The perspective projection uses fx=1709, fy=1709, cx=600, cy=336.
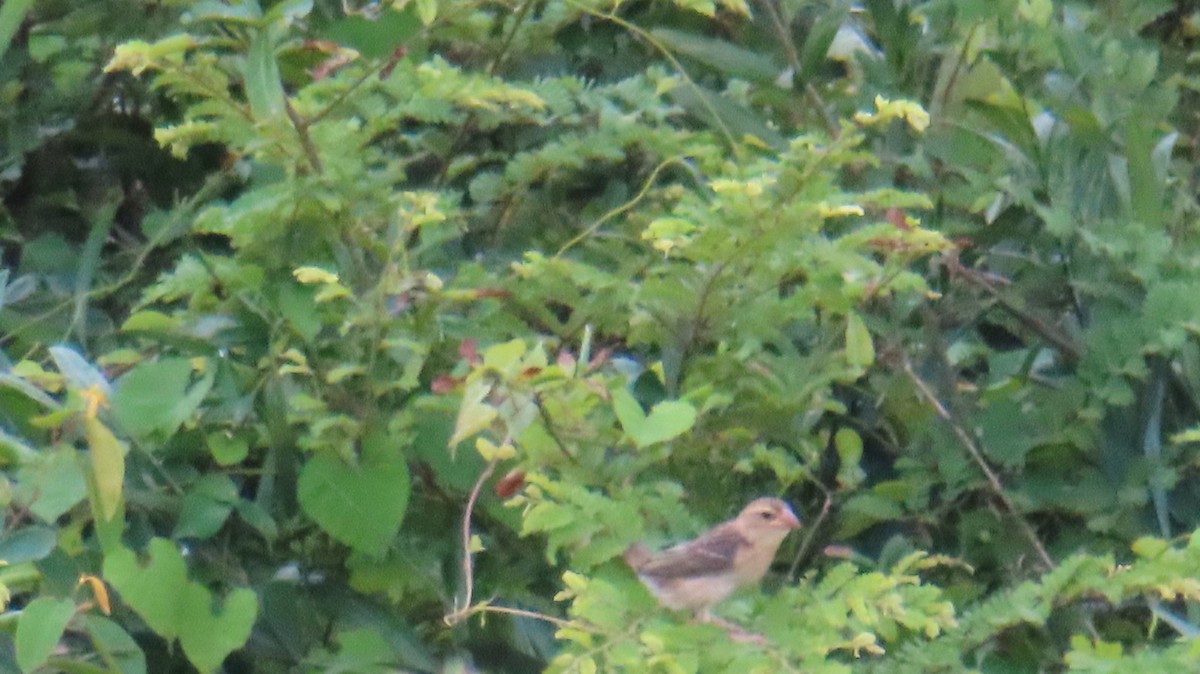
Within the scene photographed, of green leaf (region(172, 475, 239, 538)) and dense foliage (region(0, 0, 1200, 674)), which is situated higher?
dense foliage (region(0, 0, 1200, 674))

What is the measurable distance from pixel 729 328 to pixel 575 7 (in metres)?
0.69

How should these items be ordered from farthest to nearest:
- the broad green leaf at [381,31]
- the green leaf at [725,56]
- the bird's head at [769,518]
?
1. the green leaf at [725,56]
2. the broad green leaf at [381,31]
3. the bird's head at [769,518]

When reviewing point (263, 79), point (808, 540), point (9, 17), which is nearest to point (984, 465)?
point (808, 540)

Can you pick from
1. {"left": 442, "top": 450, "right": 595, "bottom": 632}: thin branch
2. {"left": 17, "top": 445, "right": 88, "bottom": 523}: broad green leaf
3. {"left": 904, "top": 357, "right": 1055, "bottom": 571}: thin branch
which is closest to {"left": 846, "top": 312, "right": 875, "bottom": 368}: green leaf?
{"left": 904, "top": 357, "right": 1055, "bottom": 571}: thin branch

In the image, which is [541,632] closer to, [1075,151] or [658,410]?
[658,410]

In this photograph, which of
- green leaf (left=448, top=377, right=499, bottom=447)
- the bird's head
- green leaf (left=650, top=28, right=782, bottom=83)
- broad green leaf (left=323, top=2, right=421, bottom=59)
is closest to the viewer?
green leaf (left=448, top=377, right=499, bottom=447)

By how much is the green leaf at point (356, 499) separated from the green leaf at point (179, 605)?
12 centimetres

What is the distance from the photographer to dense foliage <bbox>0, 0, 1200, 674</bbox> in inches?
71.6

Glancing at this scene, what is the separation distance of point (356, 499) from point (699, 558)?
0.38 metres

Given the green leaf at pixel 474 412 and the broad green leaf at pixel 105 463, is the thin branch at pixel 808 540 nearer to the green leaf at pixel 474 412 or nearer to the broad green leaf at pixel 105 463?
the green leaf at pixel 474 412

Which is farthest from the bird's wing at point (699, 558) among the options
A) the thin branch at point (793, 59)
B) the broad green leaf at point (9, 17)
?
the broad green leaf at point (9, 17)

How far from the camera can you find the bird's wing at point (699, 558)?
182 centimetres

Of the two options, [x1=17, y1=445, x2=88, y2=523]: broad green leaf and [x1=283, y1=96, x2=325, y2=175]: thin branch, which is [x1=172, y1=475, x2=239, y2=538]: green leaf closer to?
[x1=17, y1=445, x2=88, y2=523]: broad green leaf

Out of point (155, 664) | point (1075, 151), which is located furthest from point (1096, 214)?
point (155, 664)
